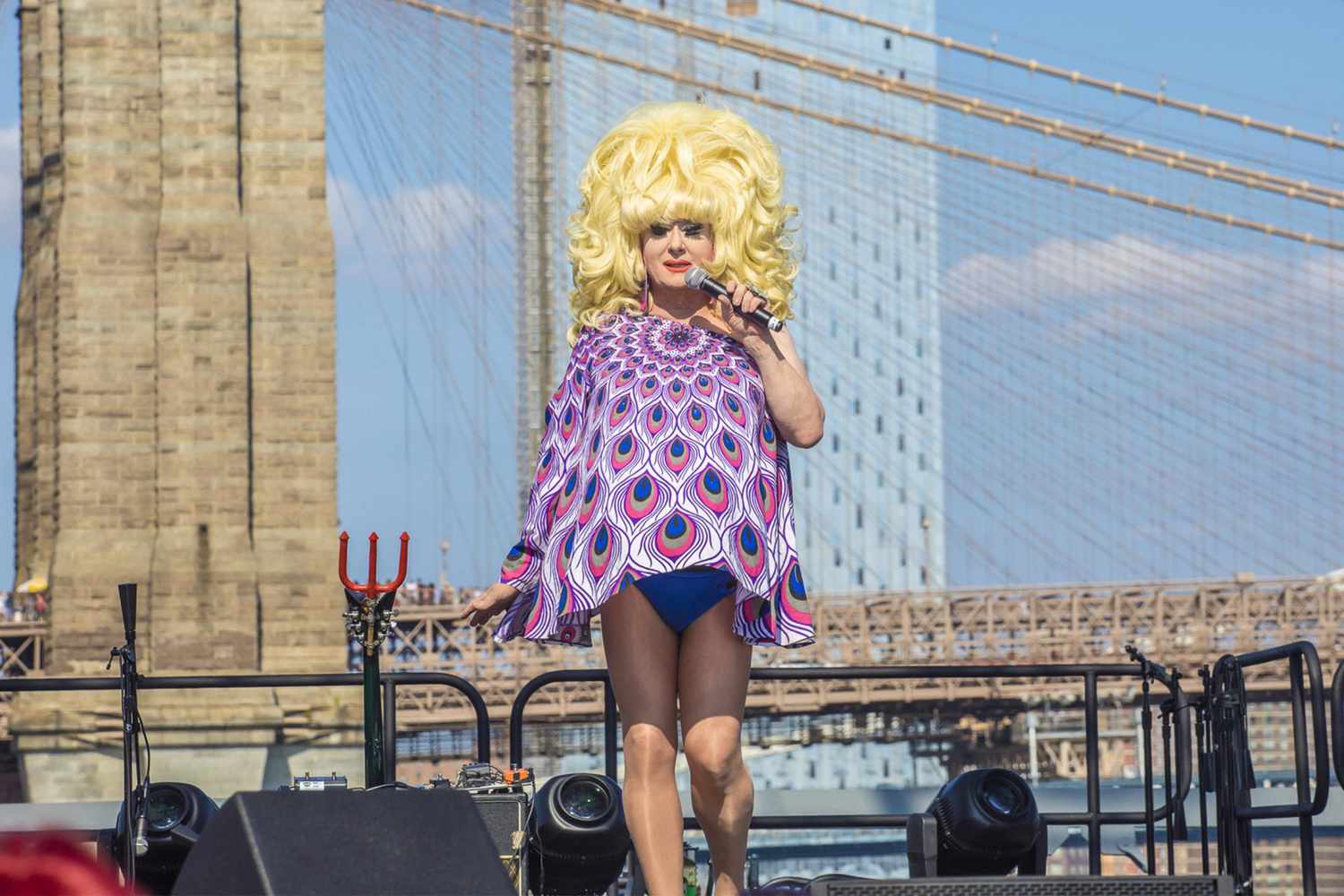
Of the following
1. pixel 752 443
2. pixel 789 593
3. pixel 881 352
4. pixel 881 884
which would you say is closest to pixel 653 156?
pixel 752 443

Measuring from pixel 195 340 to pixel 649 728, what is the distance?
68.0ft

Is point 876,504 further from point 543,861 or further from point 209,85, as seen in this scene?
point 543,861

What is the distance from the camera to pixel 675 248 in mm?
3906

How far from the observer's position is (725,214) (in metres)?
3.91

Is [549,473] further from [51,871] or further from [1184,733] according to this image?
[51,871]

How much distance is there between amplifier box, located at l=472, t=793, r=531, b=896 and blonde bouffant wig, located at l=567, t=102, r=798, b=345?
0.84 meters

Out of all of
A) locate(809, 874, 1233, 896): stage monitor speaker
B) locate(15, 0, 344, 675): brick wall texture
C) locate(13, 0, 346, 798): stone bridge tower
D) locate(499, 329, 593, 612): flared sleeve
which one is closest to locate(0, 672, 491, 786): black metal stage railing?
locate(499, 329, 593, 612): flared sleeve

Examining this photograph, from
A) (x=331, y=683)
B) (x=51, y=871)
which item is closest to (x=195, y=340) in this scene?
(x=331, y=683)

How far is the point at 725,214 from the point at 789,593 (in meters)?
0.67

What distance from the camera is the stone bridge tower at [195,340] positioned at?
2328 centimetres

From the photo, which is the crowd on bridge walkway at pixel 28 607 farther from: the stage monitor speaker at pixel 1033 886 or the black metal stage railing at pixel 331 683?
the stage monitor speaker at pixel 1033 886

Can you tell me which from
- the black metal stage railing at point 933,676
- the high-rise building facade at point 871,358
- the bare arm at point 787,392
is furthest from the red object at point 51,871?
the high-rise building facade at point 871,358

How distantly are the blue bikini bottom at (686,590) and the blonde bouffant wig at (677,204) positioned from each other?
496 millimetres

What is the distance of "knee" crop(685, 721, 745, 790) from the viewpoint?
3598 mm
